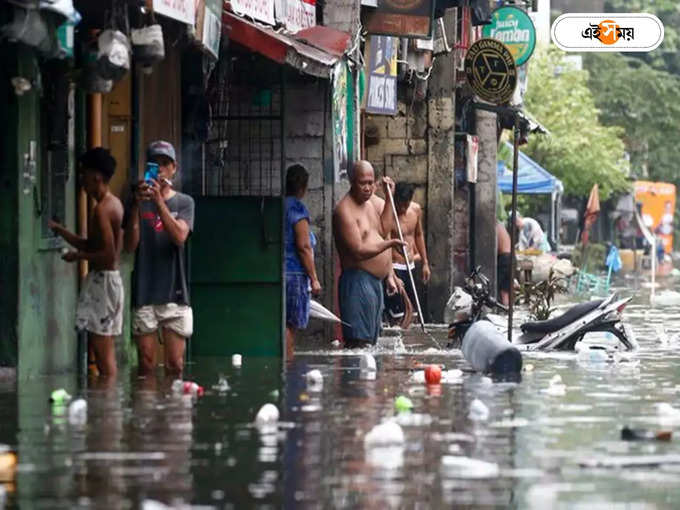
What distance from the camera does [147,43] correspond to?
13.2 metres

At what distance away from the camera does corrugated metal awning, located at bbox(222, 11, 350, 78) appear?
16.3 meters

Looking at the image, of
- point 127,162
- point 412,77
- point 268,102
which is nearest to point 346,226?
point 268,102

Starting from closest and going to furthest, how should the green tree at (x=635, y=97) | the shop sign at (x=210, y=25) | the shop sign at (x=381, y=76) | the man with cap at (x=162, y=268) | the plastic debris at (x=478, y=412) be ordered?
the plastic debris at (x=478, y=412)
the man with cap at (x=162, y=268)
the shop sign at (x=210, y=25)
the shop sign at (x=381, y=76)
the green tree at (x=635, y=97)

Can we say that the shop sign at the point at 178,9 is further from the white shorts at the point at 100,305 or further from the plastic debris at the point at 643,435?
the plastic debris at the point at 643,435

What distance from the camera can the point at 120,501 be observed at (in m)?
8.05

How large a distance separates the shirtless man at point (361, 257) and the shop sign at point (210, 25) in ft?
9.63

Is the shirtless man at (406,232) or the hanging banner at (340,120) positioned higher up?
the hanging banner at (340,120)

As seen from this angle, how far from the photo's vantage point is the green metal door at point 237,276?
1691 centimetres

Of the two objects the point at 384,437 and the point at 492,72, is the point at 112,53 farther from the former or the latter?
the point at 492,72

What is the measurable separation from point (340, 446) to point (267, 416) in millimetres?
1163

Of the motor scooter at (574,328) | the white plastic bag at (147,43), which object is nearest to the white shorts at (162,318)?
the white plastic bag at (147,43)

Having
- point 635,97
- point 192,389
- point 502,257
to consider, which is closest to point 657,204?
point 635,97

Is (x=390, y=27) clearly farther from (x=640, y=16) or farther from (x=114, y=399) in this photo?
(x=114, y=399)

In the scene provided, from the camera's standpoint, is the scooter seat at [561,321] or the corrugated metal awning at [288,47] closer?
the corrugated metal awning at [288,47]
